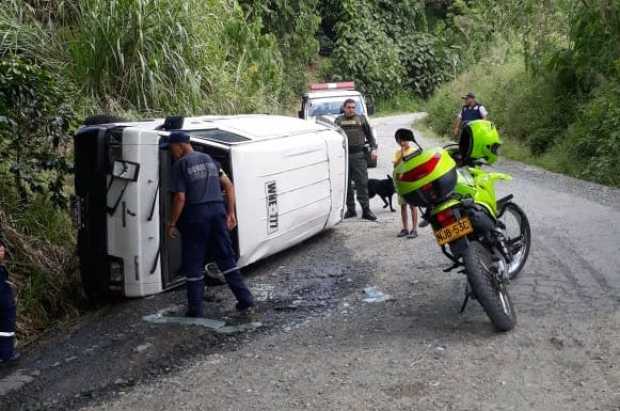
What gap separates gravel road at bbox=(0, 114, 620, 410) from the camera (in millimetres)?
4703

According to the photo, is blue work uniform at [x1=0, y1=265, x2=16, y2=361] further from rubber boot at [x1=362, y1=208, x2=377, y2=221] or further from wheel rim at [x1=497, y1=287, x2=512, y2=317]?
rubber boot at [x1=362, y1=208, x2=377, y2=221]

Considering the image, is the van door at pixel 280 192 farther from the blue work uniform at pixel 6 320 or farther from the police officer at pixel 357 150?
the blue work uniform at pixel 6 320

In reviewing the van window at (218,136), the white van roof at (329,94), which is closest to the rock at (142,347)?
the van window at (218,136)

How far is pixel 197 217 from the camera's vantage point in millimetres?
6316

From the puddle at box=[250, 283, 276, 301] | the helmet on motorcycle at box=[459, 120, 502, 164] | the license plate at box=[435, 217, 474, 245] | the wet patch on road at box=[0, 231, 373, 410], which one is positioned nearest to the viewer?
the wet patch on road at box=[0, 231, 373, 410]

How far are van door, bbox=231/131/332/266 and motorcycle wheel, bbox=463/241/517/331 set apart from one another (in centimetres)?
239

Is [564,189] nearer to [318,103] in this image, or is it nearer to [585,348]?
[318,103]

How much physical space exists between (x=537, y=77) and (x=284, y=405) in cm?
1794

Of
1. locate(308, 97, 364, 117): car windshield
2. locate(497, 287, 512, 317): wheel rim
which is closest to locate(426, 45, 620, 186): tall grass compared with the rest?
locate(308, 97, 364, 117): car windshield

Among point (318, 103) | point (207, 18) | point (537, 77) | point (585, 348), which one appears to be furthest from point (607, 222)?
point (537, 77)

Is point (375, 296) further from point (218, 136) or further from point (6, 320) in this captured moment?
point (6, 320)

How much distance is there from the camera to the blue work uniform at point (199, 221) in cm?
629

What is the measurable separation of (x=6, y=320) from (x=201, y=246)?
1526mm

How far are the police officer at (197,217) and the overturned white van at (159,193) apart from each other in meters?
0.31
